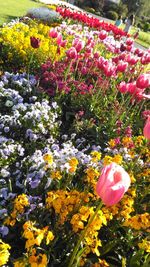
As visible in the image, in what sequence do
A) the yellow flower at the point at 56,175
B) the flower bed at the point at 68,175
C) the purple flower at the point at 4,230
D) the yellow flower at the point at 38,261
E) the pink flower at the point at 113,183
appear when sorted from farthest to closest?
the yellow flower at the point at 56,175, the purple flower at the point at 4,230, the flower bed at the point at 68,175, the yellow flower at the point at 38,261, the pink flower at the point at 113,183

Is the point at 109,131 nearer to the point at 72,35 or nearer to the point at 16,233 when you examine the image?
the point at 16,233

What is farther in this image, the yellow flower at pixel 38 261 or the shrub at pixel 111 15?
the shrub at pixel 111 15

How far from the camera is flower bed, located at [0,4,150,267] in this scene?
97.8 inches

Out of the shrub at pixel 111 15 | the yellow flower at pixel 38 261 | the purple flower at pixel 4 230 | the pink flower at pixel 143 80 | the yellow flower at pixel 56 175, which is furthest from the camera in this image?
the shrub at pixel 111 15

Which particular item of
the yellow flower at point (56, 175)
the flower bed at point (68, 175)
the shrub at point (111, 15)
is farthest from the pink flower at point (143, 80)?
the shrub at point (111, 15)

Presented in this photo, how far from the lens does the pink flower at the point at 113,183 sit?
1.83 m

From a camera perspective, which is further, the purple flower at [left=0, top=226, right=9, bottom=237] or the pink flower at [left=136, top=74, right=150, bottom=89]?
the pink flower at [left=136, top=74, right=150, bottom=89]

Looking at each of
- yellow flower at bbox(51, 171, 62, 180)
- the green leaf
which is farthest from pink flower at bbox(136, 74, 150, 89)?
the green leaf

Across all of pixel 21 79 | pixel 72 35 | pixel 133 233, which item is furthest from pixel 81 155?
pixel 72 35

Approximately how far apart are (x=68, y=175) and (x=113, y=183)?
58.9 inches

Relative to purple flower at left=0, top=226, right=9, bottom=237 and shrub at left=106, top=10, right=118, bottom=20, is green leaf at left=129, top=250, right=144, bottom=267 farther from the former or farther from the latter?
shrub at left=106, top=10, right=118, bottom=20

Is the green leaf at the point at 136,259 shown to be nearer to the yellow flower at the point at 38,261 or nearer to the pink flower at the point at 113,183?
the yellow flower at the point at 38,261

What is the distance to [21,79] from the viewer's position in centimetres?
555

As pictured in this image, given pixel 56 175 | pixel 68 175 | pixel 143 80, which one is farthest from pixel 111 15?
pixel 56 175
